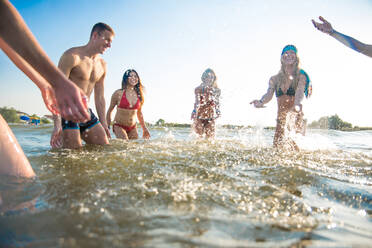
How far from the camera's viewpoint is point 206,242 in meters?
1.33

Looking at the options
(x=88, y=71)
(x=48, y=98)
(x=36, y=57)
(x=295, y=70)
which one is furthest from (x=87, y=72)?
(x=295, y=70)

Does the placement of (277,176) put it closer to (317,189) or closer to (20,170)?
(317,189)

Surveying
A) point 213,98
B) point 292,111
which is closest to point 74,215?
point 292,111

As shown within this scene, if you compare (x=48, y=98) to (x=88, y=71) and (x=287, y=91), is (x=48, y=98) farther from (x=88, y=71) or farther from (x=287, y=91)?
(x=287, y=91)

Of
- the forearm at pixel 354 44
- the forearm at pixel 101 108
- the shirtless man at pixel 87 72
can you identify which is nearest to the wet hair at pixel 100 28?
the shirtless man at pixel 87 72

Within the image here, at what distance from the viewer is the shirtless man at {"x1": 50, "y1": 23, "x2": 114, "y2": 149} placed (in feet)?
15.9

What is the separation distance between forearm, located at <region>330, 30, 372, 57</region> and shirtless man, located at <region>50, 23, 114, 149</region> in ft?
15.5

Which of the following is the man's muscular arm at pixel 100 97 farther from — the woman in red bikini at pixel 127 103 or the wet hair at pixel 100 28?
the woman in red bikini at pixel 127 103

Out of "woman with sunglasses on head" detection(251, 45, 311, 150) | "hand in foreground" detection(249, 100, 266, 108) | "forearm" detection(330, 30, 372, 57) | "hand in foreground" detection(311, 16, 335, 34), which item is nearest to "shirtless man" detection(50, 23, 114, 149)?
"hand in foreground" detection(249, 100, 266, 108)

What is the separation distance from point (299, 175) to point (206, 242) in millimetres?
2113

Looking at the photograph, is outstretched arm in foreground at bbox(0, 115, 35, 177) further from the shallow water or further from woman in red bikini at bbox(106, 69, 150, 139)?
woman in red bikini at bbox(106, 69, 150, 139)

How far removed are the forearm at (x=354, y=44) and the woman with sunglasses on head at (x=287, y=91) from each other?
145cm

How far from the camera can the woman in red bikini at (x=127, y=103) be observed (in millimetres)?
7461

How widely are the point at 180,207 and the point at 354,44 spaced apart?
4575 millimetres
